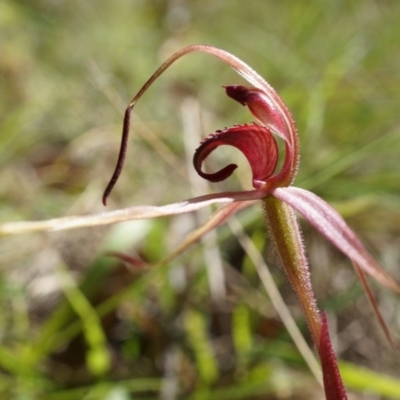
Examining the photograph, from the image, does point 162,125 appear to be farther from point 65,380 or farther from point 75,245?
point 65,380

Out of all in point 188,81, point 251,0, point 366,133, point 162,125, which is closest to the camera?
point 366,133

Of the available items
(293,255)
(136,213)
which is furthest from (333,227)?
(136,213)

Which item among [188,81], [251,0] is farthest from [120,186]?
[251,0]

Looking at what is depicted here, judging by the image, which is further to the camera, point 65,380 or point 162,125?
point 162,125

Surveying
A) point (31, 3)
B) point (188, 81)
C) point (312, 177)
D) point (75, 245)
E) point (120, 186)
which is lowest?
point (312, 177)

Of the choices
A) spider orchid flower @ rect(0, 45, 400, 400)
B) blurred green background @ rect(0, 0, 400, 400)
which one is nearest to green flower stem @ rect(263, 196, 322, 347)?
spider orchid flower @ rect(0, 45, 400, 400)

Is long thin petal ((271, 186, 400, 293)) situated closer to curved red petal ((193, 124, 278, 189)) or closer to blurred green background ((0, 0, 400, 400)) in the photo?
curved red petal ((193, 124, 278, 189))

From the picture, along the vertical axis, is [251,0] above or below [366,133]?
above

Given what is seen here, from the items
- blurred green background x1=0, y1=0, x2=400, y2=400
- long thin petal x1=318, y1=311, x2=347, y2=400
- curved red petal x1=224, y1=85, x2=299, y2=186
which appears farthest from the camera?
blurred green background x1=0, y1=0, x2=400, y2=400

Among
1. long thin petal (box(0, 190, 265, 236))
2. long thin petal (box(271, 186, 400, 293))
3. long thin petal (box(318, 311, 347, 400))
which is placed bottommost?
long thin petal (box(318, 311, 347, 400))
